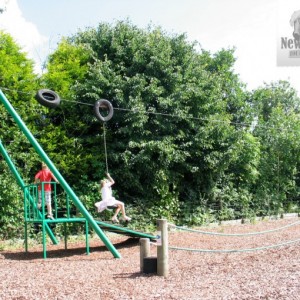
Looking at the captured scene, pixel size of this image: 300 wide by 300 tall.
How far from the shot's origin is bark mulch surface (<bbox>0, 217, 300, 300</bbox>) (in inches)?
207

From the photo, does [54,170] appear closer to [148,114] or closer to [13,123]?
[13,123]

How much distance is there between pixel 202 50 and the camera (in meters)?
24.4

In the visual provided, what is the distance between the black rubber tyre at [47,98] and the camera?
1009 cm

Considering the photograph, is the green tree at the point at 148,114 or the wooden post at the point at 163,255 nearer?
the wooden post at the point at 163,255

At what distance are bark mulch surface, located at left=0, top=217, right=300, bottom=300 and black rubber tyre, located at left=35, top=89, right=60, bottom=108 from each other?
322cm

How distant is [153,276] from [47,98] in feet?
18.6

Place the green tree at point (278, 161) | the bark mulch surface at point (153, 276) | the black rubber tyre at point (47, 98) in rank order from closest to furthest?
the bark mulch surface at point (153, 276) < the black rubber tyre at point (47, 98) < the green tree at point (278, 161)

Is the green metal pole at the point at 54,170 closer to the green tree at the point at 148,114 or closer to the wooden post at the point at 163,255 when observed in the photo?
the wooden post at the point at 163,255

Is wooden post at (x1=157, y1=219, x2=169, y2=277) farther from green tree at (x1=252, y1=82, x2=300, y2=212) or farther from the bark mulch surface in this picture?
green tree at (x1=252, y1=82, x2=300, y2=212)

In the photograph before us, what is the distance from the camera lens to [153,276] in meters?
6.34

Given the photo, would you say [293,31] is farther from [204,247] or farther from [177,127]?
[204,247]

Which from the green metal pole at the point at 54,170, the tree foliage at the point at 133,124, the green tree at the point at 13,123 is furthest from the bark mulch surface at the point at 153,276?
the tree foliage at the point at 133,124

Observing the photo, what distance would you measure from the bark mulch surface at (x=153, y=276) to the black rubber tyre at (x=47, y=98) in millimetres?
3218

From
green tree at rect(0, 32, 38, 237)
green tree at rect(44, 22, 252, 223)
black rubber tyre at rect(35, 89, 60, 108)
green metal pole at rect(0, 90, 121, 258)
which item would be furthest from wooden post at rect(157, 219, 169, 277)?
green tree at rect(44, 22, 252, 223)
